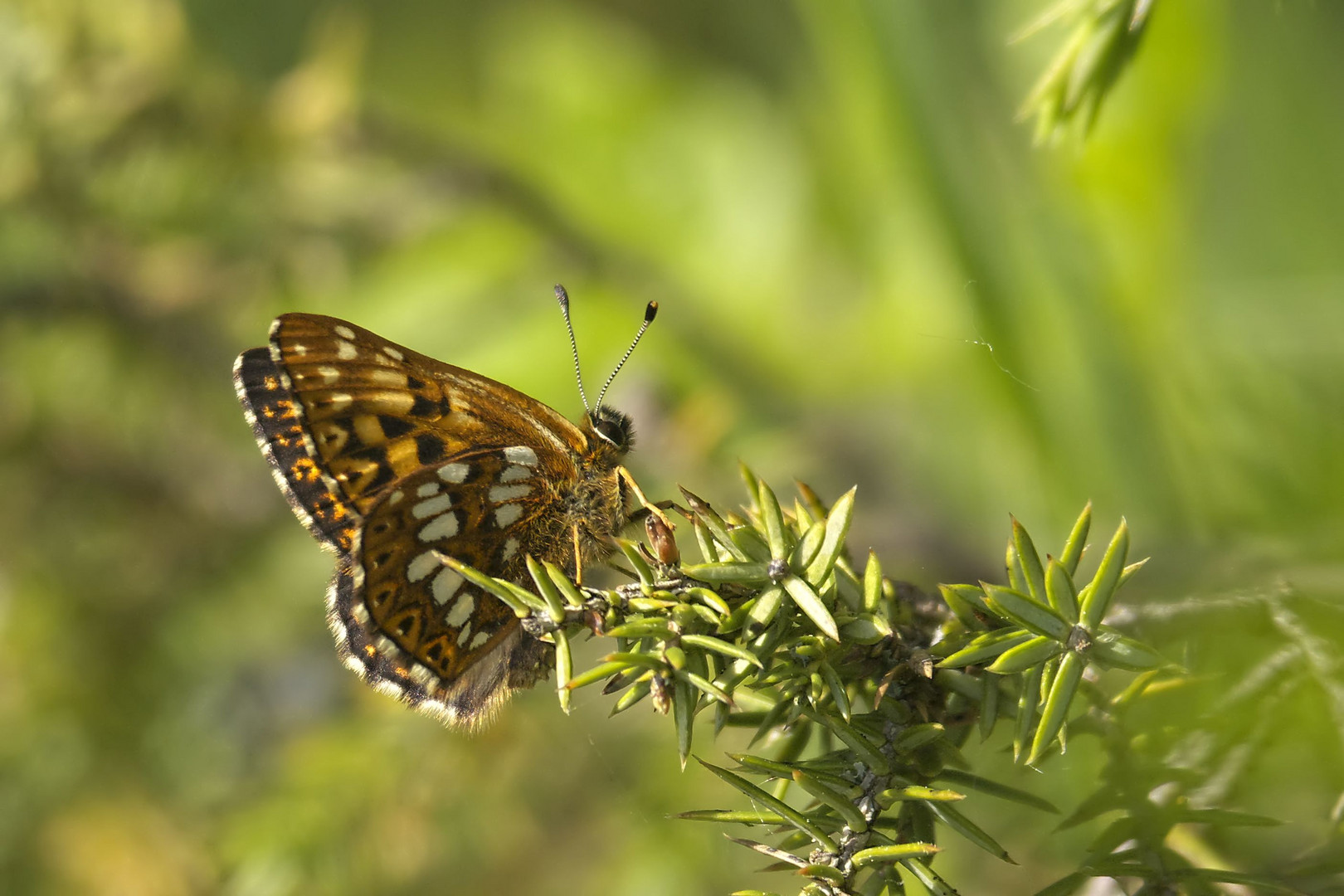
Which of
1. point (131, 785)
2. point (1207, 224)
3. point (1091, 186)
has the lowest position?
point (131, 785)

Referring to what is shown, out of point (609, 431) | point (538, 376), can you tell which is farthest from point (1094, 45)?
point (538, 376)

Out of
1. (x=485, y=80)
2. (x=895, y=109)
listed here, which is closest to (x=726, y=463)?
(x=895, y=109)

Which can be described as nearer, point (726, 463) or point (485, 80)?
point (726, 463)

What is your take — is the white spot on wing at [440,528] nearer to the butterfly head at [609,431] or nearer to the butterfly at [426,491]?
the butterfly at [426,491]

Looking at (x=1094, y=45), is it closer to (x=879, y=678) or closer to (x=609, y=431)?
(x=879, y=678)

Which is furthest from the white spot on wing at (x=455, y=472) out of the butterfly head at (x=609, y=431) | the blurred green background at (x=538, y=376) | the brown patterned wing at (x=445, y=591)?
the blurred green background at (x=538, y=376)

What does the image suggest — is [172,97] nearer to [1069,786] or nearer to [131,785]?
[131,785]

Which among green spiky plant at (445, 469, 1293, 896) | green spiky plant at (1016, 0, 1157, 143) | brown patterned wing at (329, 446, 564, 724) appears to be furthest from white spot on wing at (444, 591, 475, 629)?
green spiky plant at (1016, 0, 1157, 143)
